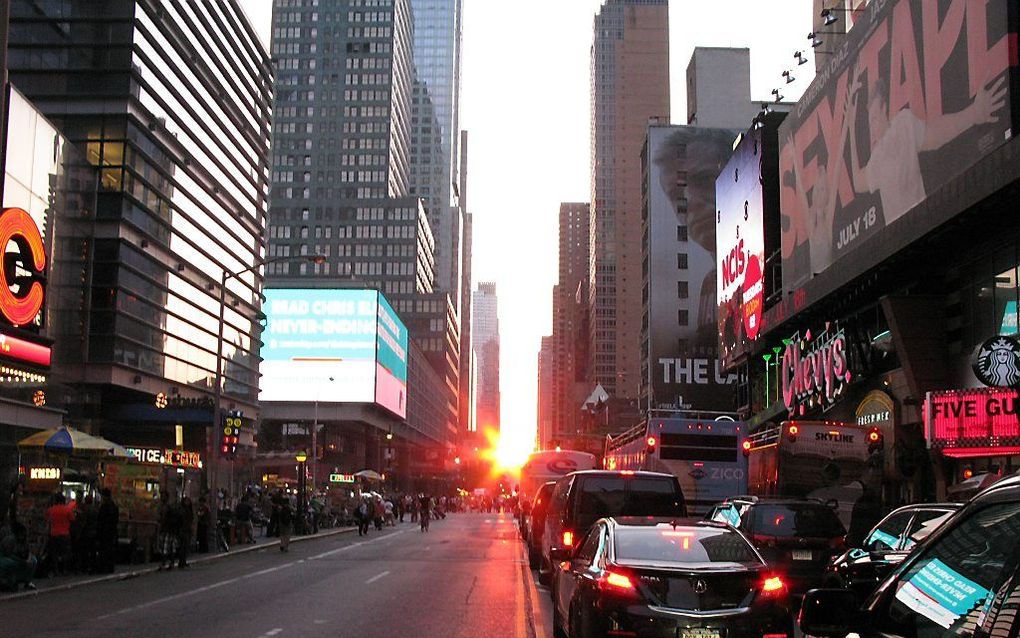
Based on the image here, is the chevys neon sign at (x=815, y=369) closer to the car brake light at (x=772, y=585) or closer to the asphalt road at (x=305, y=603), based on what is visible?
the asphalt road at (x=305, y=603)

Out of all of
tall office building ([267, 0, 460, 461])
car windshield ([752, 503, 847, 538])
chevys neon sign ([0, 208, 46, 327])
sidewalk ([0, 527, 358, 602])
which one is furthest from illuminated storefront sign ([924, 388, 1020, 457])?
tall office building ([267, 0, 460, 461])

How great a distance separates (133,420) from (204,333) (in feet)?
41.6

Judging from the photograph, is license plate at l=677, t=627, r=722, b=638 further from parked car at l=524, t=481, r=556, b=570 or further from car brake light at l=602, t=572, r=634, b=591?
parked car at l=524, t=481, r=556, b=570

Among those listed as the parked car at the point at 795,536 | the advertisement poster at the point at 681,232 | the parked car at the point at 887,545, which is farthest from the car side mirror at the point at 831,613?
the advertisement poster at the point at 681,232

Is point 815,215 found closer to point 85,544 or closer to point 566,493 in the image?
point 566,493

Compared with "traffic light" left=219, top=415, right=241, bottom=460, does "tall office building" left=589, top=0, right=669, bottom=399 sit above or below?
above

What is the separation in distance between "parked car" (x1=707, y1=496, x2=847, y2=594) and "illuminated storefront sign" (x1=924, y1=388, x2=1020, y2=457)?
34.4 ft

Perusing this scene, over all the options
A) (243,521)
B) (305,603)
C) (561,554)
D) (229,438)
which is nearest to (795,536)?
(561,554)

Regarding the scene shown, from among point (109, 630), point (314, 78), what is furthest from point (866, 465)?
point (314, 78)

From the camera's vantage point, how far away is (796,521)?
1538cm

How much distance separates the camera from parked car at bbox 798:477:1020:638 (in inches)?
122

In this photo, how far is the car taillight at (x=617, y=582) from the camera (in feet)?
28.2

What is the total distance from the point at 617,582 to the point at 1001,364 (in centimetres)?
1550

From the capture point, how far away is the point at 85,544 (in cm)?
2314
